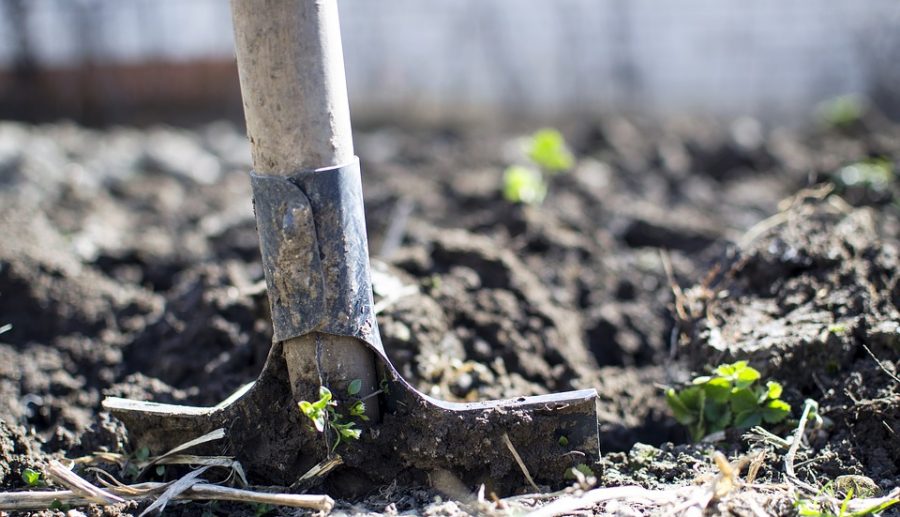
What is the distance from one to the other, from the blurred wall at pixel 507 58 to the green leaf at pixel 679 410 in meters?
7.02

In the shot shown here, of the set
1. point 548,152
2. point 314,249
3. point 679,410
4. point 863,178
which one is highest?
point 548,152

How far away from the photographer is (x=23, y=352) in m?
2.97

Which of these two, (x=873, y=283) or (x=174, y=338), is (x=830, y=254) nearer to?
(x=873, y=283)

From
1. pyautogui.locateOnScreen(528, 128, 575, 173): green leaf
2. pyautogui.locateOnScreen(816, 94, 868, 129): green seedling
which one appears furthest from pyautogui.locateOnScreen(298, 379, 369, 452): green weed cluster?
pyautogui.locateOnScreen(816, 94, 868, 129): green seedling

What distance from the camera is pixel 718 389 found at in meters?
2.19

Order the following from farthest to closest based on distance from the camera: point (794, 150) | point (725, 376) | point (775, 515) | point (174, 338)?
point (794, 150)
point (174, 338)
point (725, 376)
point (775, 515)

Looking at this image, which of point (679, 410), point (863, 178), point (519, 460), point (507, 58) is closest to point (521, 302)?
point (679, 410)

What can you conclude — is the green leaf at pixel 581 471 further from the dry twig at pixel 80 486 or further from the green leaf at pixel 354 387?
the dry twig at pixel 80 486

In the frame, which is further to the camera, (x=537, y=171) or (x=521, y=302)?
(x=537, y=171)

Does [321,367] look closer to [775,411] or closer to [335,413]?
[335,413]

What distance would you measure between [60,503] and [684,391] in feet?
5.26

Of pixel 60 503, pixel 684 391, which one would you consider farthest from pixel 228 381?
pixel 684 391

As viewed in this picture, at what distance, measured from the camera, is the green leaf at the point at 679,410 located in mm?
2256

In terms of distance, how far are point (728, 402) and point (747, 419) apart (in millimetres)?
66
